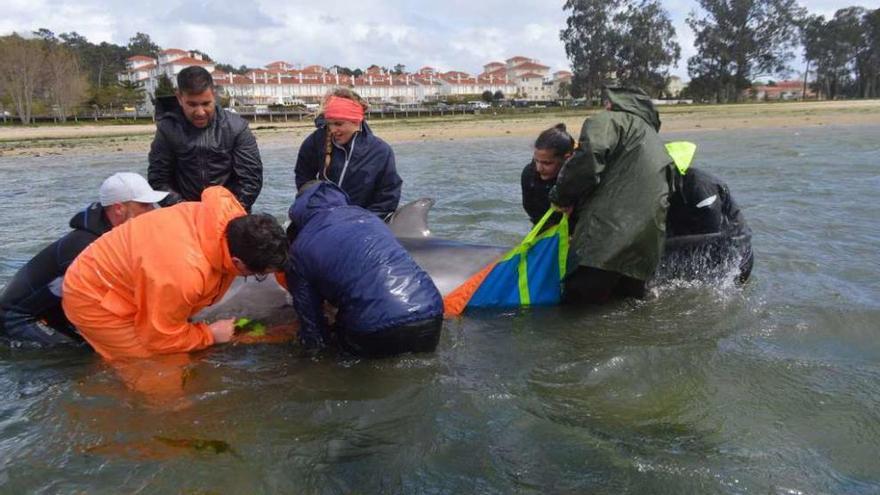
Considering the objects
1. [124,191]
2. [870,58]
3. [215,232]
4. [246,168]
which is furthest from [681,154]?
[870,58]

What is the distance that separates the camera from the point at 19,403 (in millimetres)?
4301

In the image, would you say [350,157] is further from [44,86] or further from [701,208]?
[44,86]

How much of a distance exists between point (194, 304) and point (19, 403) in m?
1.27

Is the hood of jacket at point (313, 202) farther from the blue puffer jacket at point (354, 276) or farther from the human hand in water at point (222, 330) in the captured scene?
the human hand in water at point (222, 330)

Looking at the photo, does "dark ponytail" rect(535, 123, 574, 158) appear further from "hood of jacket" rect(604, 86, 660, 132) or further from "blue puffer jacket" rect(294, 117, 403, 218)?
"blue puffer jacket" rect(294, 117, 403, 218)

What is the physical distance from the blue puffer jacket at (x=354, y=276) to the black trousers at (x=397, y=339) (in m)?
0.05

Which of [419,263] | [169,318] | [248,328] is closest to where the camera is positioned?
[169,318]

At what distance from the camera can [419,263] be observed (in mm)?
5637

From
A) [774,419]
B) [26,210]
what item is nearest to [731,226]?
[774,419]

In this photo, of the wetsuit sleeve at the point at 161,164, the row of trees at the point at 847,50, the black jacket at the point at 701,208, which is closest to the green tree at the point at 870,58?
the row of trees at the point at 847,50

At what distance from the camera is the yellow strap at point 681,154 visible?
527cm

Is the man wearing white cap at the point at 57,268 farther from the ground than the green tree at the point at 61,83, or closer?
closer

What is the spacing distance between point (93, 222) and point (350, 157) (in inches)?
81.9

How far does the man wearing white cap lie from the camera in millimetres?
4754
